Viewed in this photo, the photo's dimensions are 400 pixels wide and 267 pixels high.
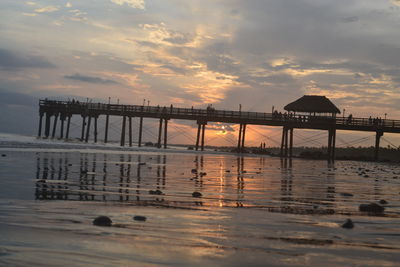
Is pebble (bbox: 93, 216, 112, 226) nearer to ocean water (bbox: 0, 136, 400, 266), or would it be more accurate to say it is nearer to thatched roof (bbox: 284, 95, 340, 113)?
ocean water (bbox: 0, 136, 400, 266)

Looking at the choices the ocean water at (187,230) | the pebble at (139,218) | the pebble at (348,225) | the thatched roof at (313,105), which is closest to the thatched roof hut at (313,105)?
the thatched roof at (313,105)

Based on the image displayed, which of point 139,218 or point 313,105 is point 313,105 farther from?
point 139,218

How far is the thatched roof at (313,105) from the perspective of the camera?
54812mm

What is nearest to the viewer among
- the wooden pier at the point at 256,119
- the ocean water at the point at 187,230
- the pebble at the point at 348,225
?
→ the ocean water at the point at 187,230

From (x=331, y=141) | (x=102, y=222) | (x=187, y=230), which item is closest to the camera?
(x=187, y=230)

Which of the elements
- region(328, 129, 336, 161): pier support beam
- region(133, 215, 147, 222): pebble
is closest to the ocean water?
region(133, 215, 147, 222): pebble

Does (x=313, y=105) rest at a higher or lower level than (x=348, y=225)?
higher

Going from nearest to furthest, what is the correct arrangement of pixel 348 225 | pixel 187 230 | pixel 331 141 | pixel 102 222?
pixel 187 230 → pixel 102 222 → pixel 348 225 → pixel 331 141

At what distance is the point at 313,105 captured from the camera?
55344 millimetres

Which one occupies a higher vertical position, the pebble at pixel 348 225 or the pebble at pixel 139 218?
the pebble at pixel 348 225

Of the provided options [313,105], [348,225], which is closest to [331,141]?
[313,105]

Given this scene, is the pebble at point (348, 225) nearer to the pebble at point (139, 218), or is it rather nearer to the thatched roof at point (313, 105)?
the pebble at point (139, 218)

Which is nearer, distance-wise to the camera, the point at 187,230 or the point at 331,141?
the point at 187,230

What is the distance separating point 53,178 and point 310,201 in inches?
290
